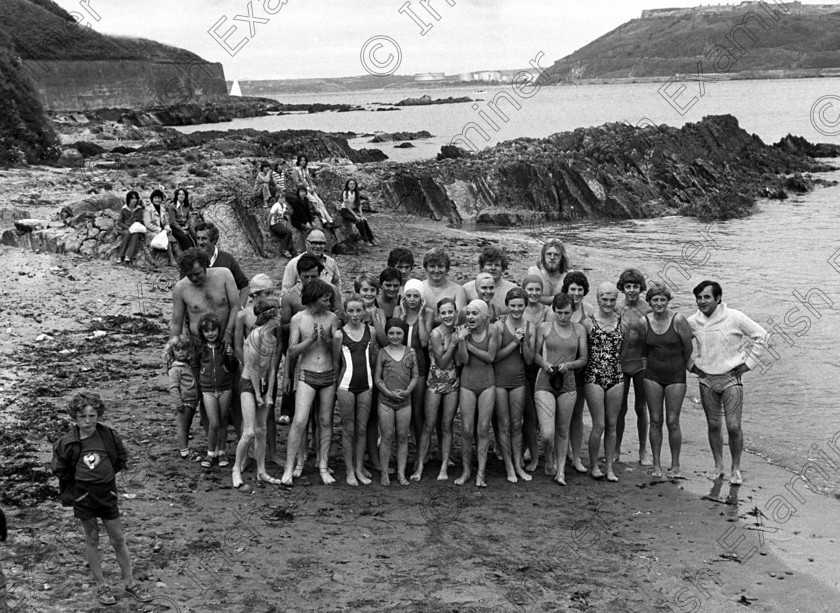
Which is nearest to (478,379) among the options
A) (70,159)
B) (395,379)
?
(395,379)

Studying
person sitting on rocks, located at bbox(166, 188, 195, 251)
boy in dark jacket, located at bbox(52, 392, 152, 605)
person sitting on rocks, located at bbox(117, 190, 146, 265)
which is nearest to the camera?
boy in dark jacket, located at bbox(52, 392, 152, 605)

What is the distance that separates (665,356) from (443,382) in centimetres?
207

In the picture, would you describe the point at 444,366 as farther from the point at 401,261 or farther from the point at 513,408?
the point at 401,261

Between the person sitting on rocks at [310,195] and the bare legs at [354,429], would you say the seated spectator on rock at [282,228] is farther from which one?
the bare legs at [354,429]

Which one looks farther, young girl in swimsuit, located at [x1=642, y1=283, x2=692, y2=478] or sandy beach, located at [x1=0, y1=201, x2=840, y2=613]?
young girl in swimsuit, located at [x1=642, y1=283, x2=692, y2=478]

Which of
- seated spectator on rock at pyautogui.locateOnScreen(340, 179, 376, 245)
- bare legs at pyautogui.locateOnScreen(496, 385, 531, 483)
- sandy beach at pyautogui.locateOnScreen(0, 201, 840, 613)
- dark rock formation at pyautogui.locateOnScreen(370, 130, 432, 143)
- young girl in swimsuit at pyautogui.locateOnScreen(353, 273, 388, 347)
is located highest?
dark rock formation at pyautogui.locateOnScreen(370, 130, 432, 143)

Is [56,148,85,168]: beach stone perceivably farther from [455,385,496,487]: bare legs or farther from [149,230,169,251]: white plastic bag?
[455,385,496,487]: bare legs

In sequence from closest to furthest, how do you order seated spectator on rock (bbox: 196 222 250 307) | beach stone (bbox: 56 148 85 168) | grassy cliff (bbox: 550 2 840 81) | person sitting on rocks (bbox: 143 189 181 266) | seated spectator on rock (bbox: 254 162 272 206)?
seated spectator on rock (bbox: 196 222 250 307) < person sitting on rocks (bbox: 143 189 181 266) < seated spectator on rock (bbox: 254 162 272 206) < beach stone (bbox: 56 148 85 168) < grassy cliff (bbox: 550 2 840 81)

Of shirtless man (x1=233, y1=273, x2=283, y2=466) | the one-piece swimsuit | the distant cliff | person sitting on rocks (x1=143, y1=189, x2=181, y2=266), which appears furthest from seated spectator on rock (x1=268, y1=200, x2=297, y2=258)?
the distant cliff

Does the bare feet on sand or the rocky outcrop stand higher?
the rocky outcrop

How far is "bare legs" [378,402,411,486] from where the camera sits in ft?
25.2

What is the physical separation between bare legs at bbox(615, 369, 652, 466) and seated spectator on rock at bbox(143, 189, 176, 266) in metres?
9.10

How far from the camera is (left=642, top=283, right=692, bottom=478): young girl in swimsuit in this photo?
7848 millimetres

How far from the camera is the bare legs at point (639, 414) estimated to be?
8.10m
